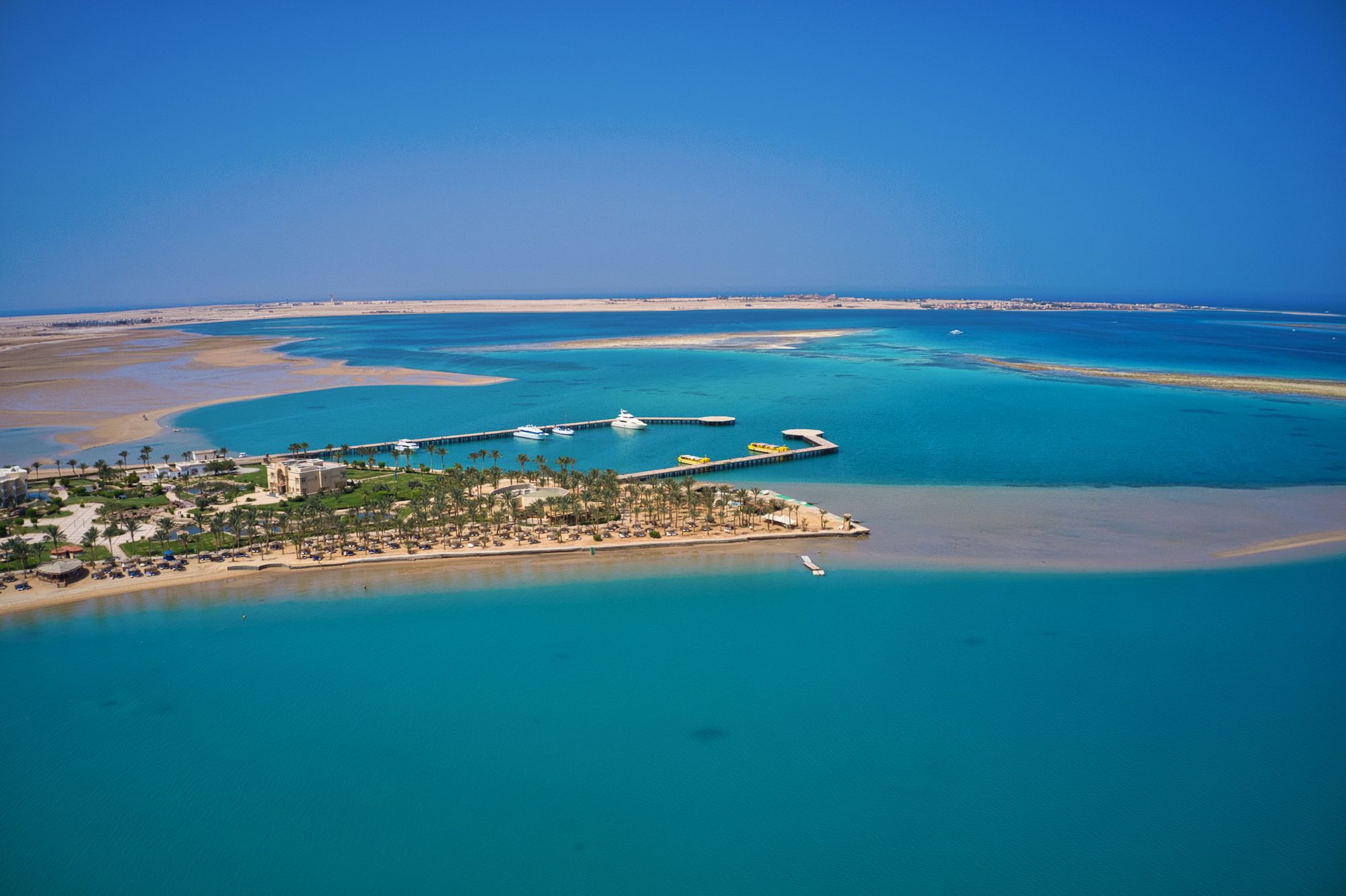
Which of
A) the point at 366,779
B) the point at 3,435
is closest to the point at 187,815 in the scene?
the point at 366,779

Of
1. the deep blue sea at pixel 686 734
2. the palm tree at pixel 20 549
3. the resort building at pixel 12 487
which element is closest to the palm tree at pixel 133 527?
the palm tree at pixel 20 549

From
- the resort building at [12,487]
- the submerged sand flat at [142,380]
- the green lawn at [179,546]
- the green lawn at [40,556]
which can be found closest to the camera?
the green lawn at [40,556]

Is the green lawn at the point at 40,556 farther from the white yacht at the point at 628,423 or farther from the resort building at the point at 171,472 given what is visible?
the white yacht at the point at 628,423

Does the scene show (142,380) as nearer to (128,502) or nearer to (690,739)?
(128,502)

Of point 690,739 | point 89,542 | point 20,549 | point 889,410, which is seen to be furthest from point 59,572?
point 889,410

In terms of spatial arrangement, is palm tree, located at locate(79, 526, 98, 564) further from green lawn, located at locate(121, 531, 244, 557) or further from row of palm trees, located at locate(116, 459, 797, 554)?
green lawn, located at locate(121, 531, 244, 557)

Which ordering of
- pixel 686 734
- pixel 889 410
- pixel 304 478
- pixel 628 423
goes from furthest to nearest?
pixel 889 410
pixel 628 423
pixel 304 478
pixel 686 734

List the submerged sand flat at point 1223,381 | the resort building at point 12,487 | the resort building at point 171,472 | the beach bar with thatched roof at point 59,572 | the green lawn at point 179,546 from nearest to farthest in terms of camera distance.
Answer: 1. the beach bar with thatched roof at point 59,572
2. the green lawn at point 179,546
3. the resort building at point 12,487
4. the resort building at point 171,472
5. the submerged sand flat at point 1223,381
